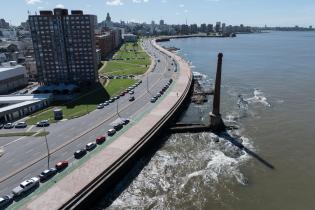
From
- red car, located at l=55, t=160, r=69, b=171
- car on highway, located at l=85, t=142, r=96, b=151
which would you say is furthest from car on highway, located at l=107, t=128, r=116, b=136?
red car, located at l=55, t=160, r=69, b=171

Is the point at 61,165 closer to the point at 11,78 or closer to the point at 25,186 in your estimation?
the point at 25,186

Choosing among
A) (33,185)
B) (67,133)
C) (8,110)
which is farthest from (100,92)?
(33,185)

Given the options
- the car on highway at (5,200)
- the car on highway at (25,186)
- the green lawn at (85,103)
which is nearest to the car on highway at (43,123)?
the green lawn at (85,103)

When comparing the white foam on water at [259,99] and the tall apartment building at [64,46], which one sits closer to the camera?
the white foam on water at [259,99]

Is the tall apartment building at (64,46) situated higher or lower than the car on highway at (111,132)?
higher

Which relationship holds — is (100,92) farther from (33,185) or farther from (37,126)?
(33,185)

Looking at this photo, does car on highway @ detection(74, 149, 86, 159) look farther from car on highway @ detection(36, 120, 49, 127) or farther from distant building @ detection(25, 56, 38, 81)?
distant building @ detection(25, 56, 38, 81)

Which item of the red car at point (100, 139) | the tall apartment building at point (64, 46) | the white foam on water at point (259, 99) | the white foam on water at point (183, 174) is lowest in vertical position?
the white foam on water at point (183, 174)

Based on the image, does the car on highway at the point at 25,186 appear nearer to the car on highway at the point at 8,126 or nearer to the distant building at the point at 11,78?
the car on highway at the point at 8,126
